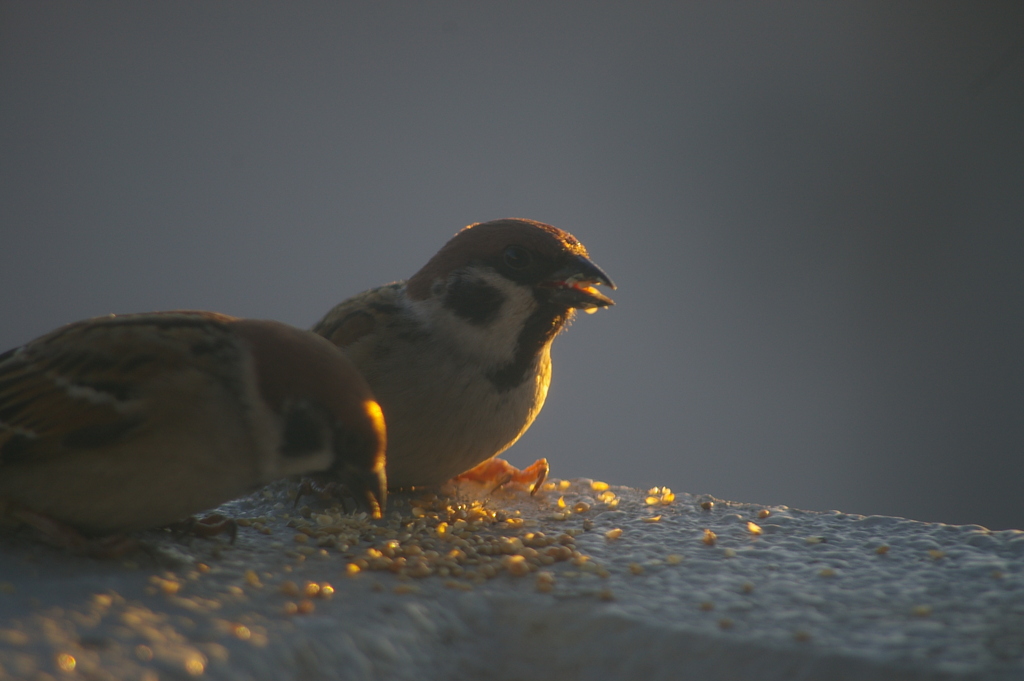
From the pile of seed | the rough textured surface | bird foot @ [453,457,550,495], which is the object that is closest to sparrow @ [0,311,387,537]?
the rough textured surface

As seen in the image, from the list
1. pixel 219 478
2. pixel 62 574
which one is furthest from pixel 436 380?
pixel 62 574

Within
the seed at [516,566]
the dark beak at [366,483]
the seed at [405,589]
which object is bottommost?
the seed at [405,589]

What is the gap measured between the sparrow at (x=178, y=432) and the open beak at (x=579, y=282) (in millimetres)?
730

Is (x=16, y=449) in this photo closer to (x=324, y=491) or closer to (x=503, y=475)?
(x=324, y=491)

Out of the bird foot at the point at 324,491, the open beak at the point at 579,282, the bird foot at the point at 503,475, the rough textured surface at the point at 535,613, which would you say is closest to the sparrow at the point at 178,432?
the rough textured surface at the point at 535,613

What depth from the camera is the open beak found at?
2002 millimetres

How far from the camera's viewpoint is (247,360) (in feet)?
4.71

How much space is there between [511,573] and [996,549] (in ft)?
3.27

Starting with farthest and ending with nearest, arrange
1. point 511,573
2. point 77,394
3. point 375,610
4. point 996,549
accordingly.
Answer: point 996,549 → point 511,573 → point 77,394 → point 375,610

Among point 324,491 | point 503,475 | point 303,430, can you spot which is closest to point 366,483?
point 303,430

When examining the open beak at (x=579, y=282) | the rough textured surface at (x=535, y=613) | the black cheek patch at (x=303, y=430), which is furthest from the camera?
the open beak at (x=579, y=282)

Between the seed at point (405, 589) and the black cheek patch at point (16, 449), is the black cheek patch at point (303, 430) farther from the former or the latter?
the black cheek patch at point (16, 449)

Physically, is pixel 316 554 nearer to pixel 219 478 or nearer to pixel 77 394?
pixel 219 478

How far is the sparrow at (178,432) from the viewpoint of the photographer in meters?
1.38
